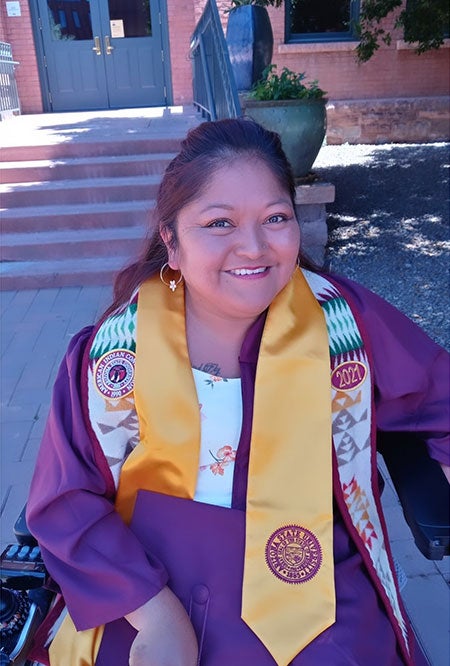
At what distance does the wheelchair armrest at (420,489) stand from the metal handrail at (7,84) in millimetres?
8297

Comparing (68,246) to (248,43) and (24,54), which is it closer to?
(248,43)

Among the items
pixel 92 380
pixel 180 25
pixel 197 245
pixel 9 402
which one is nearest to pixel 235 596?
pixel 92 380

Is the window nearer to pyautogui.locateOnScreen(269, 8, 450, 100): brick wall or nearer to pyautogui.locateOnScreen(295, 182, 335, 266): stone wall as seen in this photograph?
pyautogui.locateOnScreen(269, 8, 450, 100): brick wall

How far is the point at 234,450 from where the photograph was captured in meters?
1.41

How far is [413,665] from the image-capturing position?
4.40 ft

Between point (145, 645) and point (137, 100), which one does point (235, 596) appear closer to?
point (145, 645)

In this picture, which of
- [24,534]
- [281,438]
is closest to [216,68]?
[281,438]

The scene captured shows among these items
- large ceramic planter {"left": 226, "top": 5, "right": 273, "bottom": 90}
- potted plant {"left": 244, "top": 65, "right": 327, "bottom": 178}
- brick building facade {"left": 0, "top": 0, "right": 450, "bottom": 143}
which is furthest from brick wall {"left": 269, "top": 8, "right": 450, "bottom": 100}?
potted plant {"left": 244, "top": 65, "right": 327, "bottom": 178}

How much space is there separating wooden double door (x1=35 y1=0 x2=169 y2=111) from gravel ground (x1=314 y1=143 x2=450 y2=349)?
298 centimetres

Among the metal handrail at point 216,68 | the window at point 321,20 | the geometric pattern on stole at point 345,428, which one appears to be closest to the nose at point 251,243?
the geometric pattern on stole at point 345,428

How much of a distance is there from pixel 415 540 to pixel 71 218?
16.2 ft

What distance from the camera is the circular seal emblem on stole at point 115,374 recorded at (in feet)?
4.57

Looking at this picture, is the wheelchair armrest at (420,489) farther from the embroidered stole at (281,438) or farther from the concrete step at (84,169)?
the concrete step at (84,169)

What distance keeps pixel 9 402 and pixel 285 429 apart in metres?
2.45
